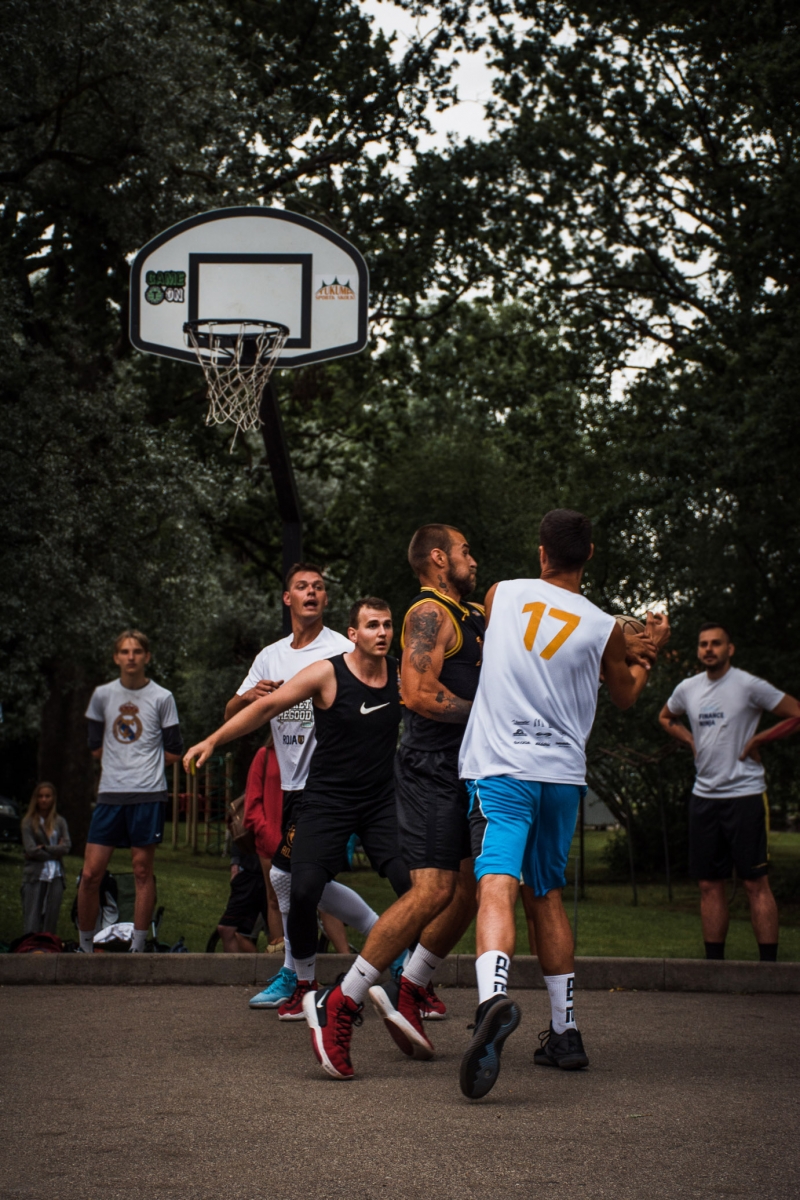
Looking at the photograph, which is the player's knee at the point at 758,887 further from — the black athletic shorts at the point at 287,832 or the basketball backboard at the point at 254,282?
the basketball backboard at the point at 254,282

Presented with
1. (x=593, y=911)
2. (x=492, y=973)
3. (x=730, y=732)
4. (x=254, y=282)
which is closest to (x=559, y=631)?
(x=492, y=973)

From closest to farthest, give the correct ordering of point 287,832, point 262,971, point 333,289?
point 287,832 → point 262,971 → point 333,289

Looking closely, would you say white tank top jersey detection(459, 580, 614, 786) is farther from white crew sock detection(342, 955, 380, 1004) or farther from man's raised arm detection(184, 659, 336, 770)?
man's raised arm detection(184, 659, 336, 770)

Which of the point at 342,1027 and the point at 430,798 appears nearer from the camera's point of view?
the point at 342,1027

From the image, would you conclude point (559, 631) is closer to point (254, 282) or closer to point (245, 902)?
point (245, 902)

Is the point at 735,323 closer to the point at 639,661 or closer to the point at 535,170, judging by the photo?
the point at 535,170

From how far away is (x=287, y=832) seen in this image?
6945 mm

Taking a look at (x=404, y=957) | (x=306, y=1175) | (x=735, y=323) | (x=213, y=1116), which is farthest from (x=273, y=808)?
(x=735, y=323)

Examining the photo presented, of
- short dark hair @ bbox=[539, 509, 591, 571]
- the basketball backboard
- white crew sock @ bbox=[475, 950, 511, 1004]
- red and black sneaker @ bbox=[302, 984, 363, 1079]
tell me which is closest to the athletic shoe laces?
red and black sneaker @ bbox=[302, 984, 363, 1079]

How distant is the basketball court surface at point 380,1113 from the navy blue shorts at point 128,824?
2069 mm

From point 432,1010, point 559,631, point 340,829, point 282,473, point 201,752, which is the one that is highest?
point 282,473

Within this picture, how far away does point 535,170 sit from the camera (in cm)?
2227

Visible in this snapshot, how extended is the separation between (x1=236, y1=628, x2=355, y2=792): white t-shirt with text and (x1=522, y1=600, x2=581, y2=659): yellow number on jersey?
205 centimetres

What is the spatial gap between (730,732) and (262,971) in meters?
3.11
